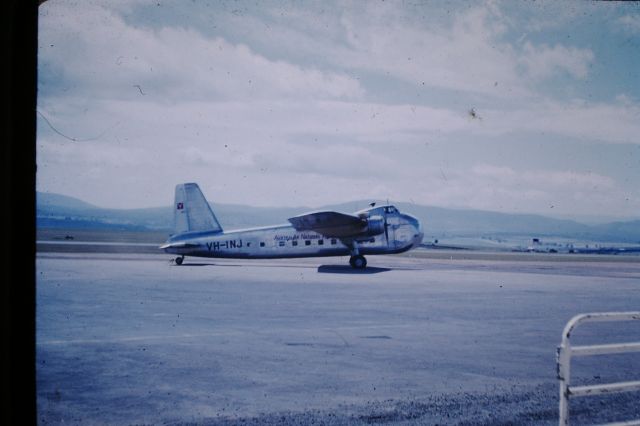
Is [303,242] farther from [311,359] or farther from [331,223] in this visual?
[311,359]

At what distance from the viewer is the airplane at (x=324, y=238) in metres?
27.7

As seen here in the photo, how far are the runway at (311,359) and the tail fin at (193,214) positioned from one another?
1394 centimetres

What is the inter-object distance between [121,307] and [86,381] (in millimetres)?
7251

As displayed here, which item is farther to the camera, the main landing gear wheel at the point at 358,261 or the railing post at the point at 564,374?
the main landing gear wheel at the point at 358,261

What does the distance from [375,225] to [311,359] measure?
19777 mm

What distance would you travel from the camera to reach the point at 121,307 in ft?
45.6

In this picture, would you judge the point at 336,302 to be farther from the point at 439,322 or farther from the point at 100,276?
the point at 100,276

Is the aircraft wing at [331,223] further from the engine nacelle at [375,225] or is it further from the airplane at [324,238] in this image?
the engine nacelle at [375,225]

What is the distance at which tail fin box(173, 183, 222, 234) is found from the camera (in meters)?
31.0

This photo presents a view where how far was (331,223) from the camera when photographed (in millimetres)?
27141

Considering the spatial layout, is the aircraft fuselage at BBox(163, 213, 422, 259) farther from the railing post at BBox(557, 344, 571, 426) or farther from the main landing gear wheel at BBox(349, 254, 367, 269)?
the railing post at BBox(557, 344, 571, 426)

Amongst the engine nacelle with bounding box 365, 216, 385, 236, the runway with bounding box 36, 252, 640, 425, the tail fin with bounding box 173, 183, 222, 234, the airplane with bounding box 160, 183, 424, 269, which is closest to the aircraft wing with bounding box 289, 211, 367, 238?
the airplane with bounding box 160, 183, 424, 269

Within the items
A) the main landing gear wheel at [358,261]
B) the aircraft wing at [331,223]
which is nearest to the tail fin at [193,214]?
the aircraft wing at [331,223]

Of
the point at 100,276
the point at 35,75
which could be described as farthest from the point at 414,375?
the point at 100,276
